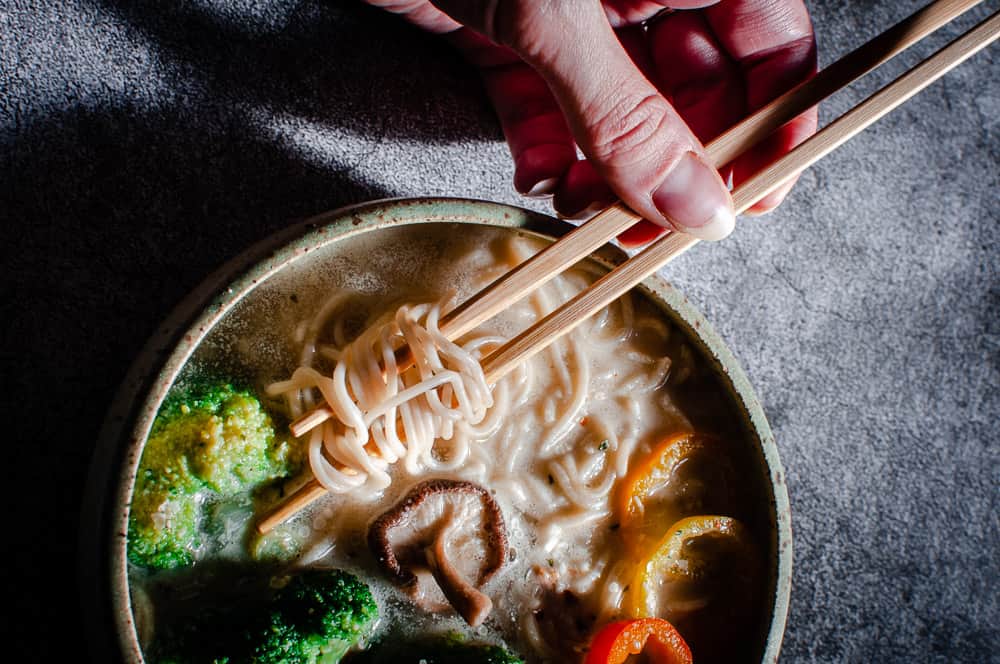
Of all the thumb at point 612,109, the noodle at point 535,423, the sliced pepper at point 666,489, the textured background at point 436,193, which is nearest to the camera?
the thumb at point 612,109

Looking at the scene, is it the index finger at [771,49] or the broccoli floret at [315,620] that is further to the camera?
the index finger at [771,49]

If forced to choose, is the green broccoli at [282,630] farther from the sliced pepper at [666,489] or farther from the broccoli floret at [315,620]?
the sliced pepper at [666,489]

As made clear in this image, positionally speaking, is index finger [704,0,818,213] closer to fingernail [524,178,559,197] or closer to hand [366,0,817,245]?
hand [366,0,817,245]

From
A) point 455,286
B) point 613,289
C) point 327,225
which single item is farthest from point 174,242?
point 613,289

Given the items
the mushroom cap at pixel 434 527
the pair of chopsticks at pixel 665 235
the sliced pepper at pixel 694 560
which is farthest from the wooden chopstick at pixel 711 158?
the sliced pepper at pixel 694 560

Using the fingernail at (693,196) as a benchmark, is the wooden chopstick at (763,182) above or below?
below

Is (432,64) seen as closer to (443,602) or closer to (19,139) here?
(19,139)

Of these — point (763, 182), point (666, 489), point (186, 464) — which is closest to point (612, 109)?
point (763, 182)

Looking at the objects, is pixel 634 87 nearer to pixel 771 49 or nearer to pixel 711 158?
pixel 711 158
